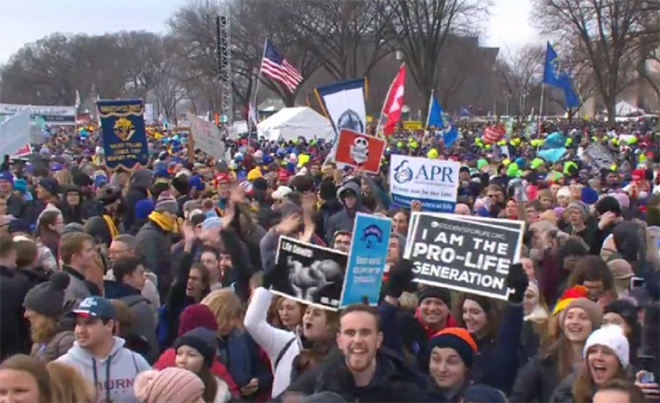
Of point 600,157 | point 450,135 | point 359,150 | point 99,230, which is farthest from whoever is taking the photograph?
point 450,135

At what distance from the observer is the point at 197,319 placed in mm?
5137

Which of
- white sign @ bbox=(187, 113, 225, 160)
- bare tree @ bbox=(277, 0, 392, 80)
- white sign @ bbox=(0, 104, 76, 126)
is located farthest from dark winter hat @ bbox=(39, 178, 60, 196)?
white sign @ bbox=(0, 104, 76, 126)

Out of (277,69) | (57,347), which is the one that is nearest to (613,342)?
(57,347)

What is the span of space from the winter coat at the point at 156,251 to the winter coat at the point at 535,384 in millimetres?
3952

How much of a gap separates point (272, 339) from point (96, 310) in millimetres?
1083

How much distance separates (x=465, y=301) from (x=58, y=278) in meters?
2.51

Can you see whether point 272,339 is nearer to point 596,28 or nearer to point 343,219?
point 343,219

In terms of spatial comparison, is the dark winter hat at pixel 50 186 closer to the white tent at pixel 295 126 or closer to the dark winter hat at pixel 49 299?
the dark winter hat at pixel 49 299

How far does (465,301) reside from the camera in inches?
223

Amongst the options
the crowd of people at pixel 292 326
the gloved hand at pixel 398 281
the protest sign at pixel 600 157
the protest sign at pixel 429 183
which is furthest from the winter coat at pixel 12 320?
the protest sign at pixel 600 157

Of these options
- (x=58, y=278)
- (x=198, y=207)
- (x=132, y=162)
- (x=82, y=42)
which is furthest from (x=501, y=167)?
(x=82, y=42)

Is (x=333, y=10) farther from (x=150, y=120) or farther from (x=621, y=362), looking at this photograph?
(x=621, y=362)

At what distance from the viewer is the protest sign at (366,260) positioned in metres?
5.34

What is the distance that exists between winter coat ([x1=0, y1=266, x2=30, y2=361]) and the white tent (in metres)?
35.8
